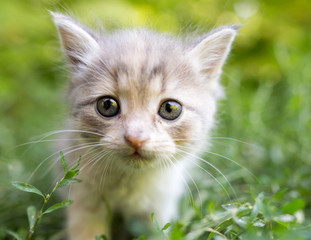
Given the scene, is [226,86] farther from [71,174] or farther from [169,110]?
[71,174]

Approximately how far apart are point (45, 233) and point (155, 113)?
1.10 metres

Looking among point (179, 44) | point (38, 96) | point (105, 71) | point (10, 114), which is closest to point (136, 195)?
point (105, 71)

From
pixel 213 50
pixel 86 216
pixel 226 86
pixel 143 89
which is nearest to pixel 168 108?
pixel 143 89

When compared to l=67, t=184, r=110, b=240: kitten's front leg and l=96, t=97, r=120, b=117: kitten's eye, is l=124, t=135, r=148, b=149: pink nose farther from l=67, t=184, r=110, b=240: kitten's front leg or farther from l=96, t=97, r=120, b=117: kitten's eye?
l=67, t=184, r=110, b=240: kitten's front leg

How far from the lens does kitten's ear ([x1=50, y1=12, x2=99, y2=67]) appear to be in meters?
1.97

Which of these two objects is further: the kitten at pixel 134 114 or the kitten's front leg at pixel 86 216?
the kitten's front leg at pixel 86 216

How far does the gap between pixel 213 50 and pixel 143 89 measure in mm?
671

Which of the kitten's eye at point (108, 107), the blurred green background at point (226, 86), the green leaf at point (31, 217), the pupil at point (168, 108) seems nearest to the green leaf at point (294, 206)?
the blurred green background at point (226, 86)

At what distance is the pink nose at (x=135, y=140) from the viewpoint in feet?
5.23

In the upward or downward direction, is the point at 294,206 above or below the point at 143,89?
below

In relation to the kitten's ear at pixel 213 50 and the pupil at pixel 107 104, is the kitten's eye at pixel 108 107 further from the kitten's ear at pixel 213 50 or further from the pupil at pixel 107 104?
the kitten's ear at pixel 213 50

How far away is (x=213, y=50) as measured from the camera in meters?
2.14

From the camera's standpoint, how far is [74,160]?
6.72 ft

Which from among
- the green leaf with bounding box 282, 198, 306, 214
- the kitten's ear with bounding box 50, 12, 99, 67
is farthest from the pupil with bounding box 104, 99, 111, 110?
the green leaf with bounding box 282, 198, 306, 214
